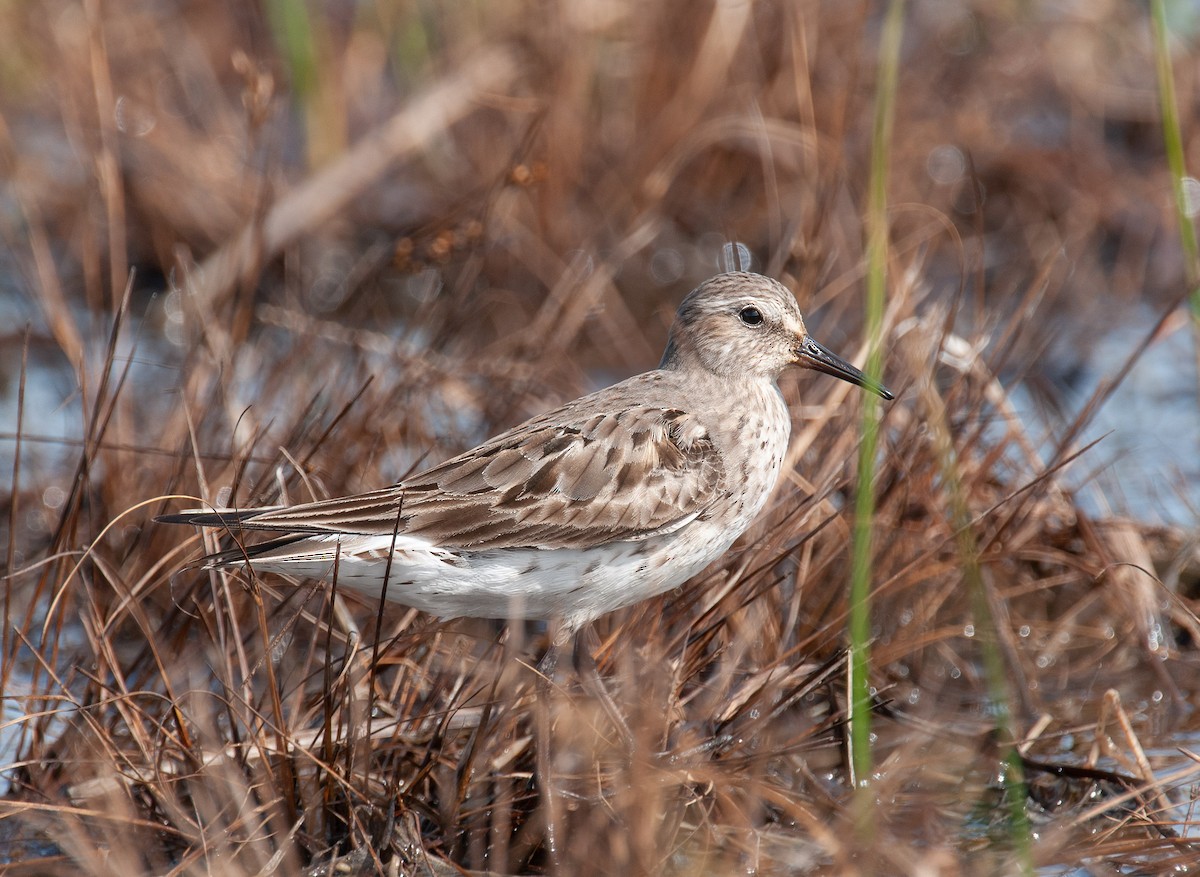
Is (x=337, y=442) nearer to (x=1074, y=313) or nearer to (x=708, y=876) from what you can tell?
(x=708, y=876)

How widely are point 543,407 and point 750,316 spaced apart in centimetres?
129

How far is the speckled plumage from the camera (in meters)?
3.83

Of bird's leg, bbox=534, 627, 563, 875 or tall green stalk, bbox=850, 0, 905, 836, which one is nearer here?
tall green stalk, bbox=850, 0, 905, 836

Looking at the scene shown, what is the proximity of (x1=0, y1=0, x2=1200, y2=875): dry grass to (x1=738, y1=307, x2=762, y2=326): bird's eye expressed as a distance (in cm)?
48

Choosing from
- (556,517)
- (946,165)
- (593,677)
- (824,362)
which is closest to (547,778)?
(593,677)

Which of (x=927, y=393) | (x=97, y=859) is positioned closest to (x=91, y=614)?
(x=97, y=859)

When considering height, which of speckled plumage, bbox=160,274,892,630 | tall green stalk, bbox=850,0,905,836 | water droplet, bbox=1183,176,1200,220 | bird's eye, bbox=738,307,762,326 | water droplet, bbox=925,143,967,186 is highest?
tall green stalk, bbox=850,0,905,836

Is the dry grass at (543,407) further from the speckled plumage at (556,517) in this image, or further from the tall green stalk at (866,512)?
the tall green stalk at (866,512)

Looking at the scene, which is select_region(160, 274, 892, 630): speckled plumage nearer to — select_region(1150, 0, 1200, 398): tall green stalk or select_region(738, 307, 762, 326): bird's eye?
select_region(738, 307, 762, 326): bird's eye

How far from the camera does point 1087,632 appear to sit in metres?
5.17

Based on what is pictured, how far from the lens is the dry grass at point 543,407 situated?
12.2ft

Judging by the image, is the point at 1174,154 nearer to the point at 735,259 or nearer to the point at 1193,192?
the point at 735,259

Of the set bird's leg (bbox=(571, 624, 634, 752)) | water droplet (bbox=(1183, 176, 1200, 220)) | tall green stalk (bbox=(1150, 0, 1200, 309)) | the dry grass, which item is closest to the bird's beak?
the dry grass

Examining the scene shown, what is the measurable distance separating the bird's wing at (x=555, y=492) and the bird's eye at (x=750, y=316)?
0.53 meters
